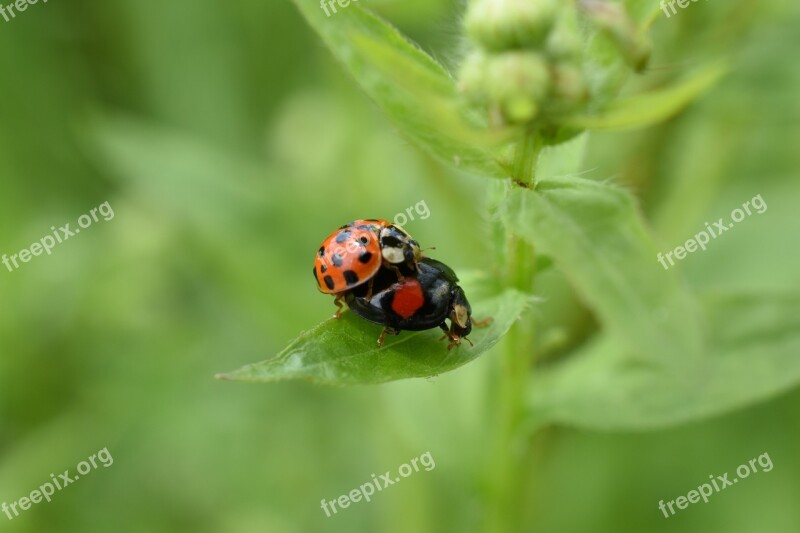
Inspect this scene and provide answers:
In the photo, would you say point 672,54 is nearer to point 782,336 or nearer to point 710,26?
point 710,26

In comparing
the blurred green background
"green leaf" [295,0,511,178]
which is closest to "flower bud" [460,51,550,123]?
"green leaf" [295,0,511,178]

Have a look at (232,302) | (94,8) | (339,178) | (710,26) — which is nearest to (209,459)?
(232,302)

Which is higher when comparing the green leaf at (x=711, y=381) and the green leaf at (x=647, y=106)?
the green leaf at (x=647, y=106)

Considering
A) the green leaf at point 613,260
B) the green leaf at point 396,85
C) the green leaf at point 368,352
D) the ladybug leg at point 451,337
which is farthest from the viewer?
the ladybug leg at point 451,337

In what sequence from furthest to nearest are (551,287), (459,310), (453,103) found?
1. (551,287)
2. (459,310)
3. (453,103)

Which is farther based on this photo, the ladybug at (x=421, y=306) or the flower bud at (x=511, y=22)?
the ladybug at (x=421, y=306)

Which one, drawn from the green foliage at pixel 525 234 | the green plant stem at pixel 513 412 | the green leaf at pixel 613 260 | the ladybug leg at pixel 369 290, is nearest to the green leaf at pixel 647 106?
the green foliage at pixel 525 234

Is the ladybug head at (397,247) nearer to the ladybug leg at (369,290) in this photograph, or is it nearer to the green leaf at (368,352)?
the ladybug leg at (369,290)

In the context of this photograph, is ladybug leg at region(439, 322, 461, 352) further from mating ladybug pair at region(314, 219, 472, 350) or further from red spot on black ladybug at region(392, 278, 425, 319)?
red spot on black ladybug at region(392, 278, 425, 319)
